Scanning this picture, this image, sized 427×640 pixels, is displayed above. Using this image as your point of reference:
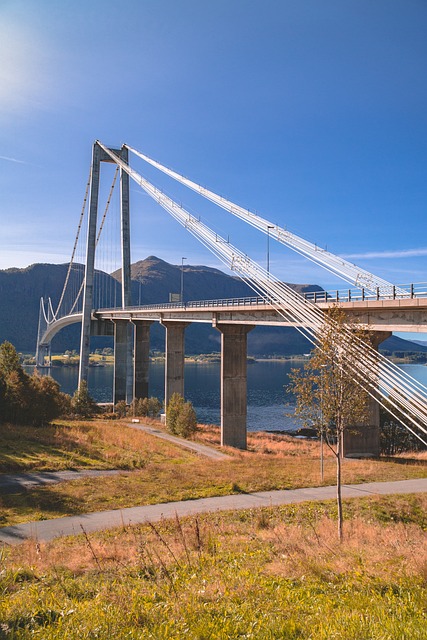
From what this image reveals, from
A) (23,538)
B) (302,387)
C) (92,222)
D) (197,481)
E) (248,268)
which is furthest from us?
(92,222)

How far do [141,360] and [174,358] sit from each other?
15372 mm

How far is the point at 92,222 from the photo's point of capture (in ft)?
267

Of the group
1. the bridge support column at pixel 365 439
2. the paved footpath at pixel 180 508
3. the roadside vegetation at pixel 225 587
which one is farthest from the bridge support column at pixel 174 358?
the roadside vegetation at pixel 225 587

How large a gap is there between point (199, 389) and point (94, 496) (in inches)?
3816

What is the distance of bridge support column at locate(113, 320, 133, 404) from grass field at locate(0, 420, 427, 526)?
35.5m

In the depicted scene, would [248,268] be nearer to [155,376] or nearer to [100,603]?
[100,603]

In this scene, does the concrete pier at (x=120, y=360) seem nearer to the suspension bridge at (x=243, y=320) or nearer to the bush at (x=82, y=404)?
the suspension bridge at (x=243, y=320)

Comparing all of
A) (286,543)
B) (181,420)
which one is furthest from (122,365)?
(286,543)

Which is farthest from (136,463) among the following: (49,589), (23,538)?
(49,589)

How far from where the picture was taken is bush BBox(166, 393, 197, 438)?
143 feet

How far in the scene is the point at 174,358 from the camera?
5884 cm

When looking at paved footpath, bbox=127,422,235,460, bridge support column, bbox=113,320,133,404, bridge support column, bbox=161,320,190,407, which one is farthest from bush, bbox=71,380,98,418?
bridge support column, bbox=113,320,133,404

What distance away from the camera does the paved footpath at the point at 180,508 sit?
14.9m

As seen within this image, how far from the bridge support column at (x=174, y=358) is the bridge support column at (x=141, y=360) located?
518 inches
